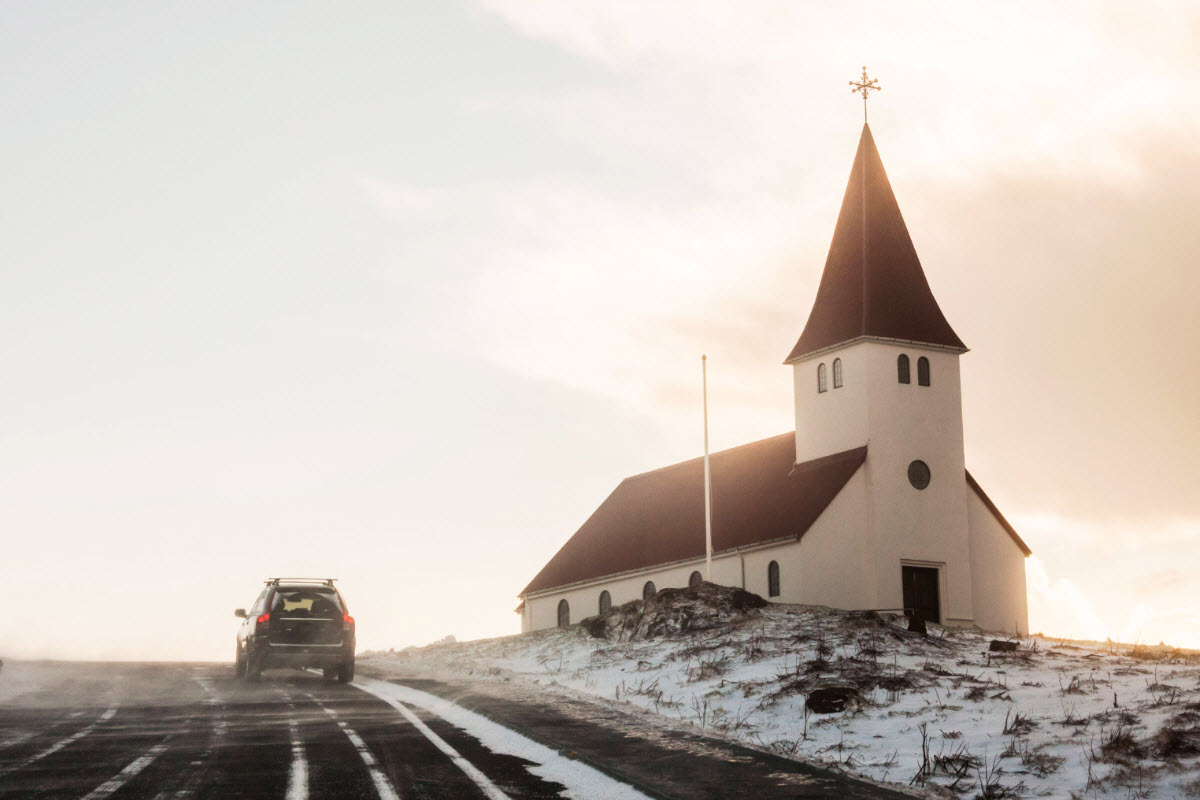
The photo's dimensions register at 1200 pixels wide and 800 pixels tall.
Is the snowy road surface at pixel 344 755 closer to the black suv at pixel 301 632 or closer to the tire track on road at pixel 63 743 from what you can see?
the tire track on road at pixel 63 743

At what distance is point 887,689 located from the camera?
2361cm

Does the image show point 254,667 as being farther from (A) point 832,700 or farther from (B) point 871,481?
(B) point 871,481

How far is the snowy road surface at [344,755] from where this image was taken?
14.7 metres

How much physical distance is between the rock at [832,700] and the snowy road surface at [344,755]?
3.87 metres

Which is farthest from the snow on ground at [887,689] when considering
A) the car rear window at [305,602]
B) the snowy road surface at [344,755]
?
the car rear window at [305,602]

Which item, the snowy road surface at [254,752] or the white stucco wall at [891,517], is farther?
the white stucco wall at [891,517]

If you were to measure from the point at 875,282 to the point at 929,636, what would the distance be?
19912mm

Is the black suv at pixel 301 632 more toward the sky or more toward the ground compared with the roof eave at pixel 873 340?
more toward the ground

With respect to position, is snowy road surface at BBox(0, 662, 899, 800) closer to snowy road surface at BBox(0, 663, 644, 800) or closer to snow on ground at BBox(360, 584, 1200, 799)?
snowy road surface at BBox(0, 663, 644, 800)

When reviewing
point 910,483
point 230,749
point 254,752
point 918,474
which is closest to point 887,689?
point 254,752

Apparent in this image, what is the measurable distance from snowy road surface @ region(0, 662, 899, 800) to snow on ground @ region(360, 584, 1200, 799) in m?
2.19

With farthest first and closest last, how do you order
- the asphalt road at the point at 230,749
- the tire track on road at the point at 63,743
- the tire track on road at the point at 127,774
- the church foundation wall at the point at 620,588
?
the church foundation wall at the point at 620,588, the tire track on road at the point at 63,743, the asphalt road at the point at 230,749, the tire track on road at the point at 127,774

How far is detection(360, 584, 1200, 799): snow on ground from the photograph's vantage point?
16281 millimetres

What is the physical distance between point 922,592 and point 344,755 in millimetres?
36026
